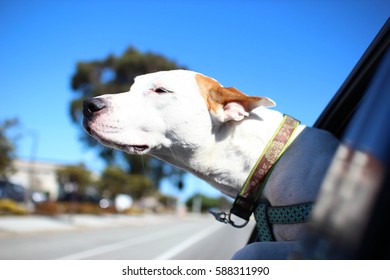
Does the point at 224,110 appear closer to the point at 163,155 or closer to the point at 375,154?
the point at 163,155

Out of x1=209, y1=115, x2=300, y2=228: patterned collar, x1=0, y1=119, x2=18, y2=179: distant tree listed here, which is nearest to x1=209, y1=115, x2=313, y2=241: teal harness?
x1=209, y1=115, x2=300, y2=228: patterned collar

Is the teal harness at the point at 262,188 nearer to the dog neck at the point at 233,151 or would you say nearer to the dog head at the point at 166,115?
the dog neck at the point at 233,151

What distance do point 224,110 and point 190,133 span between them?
19cm

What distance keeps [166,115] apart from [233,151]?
36 centimetres

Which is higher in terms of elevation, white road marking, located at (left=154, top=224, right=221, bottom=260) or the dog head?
the dog head

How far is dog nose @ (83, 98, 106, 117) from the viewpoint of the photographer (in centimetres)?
200

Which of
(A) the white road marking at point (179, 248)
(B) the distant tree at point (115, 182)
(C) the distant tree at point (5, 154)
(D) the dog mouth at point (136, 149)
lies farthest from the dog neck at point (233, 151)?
(B) the distant tree at point (115, 182)

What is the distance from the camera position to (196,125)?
2006mm

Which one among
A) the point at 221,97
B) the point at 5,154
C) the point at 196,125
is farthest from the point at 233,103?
the point at 5,154

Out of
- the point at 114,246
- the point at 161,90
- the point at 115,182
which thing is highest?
the point at 161,90

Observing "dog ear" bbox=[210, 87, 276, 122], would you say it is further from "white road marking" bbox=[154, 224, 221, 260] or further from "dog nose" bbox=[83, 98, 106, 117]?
"white road marking" bbox=[154, 224, 221, 260]

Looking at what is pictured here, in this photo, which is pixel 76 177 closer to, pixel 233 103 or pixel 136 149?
pixel 136 149
